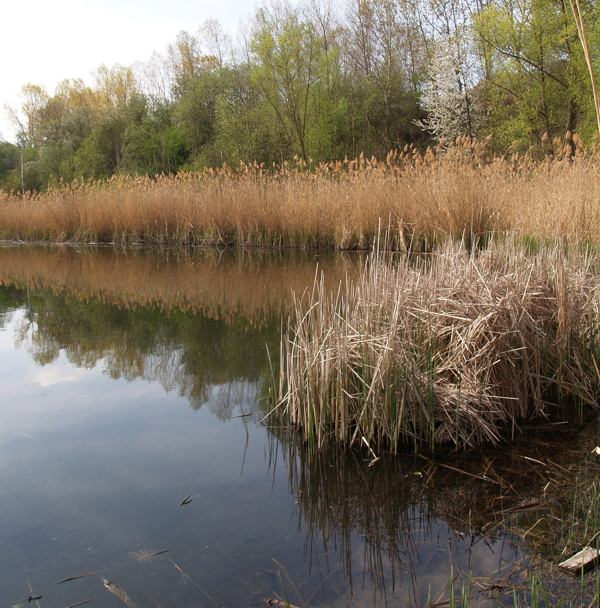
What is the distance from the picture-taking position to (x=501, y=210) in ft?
23.7

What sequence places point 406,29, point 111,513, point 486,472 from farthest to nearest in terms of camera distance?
point 406,29
point 486,472
point 111,513

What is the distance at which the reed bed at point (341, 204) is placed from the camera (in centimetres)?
620

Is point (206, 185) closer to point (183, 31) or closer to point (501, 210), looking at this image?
point (501, 210)

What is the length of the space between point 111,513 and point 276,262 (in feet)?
22.5

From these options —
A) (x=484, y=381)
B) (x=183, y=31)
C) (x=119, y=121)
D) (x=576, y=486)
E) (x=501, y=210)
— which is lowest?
(x=576, y=486)

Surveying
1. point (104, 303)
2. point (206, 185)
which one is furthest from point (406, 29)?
point (104, 303)

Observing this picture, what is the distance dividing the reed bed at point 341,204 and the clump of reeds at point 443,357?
81.3 inches

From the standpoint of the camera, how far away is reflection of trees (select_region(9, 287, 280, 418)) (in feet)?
11.0

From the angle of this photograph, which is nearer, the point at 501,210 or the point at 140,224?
the point at 501,210

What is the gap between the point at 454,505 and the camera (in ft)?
6.15

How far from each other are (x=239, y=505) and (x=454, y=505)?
82 cm

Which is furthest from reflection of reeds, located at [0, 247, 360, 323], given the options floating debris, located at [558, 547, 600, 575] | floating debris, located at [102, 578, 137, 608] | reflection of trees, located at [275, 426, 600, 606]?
floating debris, located at [558, 547, 600, 575]

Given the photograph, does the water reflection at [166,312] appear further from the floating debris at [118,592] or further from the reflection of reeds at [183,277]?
the floating debris at [118,592]

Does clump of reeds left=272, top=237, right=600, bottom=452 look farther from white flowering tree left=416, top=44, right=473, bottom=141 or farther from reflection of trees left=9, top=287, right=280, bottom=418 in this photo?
white flowering tree left=416, top=44, right=473, bottom=141
